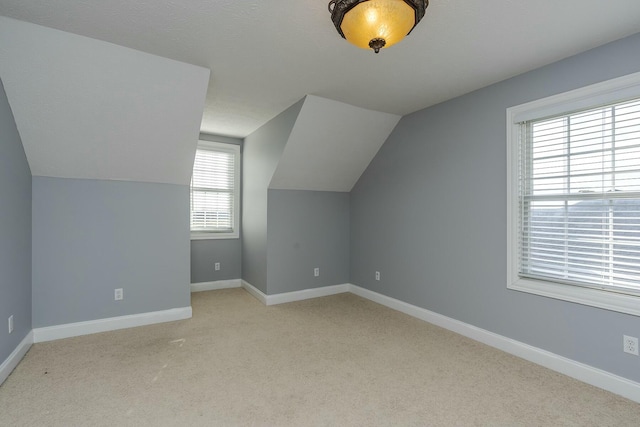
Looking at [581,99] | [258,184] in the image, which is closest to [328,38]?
[581,99]

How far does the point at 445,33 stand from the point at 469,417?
2487mm

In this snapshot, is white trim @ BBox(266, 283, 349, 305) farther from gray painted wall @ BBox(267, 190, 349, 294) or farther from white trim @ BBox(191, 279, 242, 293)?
white trim @ BBox(191, 279, 242, 293)

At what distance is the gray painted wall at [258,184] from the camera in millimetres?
3907

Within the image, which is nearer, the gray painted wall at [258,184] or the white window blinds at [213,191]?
the gray painted wall at [258,184]

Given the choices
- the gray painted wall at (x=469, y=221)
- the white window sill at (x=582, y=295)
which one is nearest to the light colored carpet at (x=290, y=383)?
the gray painted wall at (x=469, y=221)

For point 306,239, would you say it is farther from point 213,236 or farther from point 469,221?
point 469,221

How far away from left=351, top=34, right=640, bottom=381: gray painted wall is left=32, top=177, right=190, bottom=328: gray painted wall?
8.32 ft

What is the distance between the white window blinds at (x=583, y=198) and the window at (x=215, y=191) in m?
3.94

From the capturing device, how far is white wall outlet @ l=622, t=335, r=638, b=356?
2119mm

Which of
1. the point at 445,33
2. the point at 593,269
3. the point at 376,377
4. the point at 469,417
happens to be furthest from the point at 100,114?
the point at 593,269

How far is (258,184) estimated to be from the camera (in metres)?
4.49

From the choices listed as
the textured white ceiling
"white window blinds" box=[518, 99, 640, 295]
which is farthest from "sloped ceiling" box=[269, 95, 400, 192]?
"white window blinds" box=[518, 99, 640, 295]

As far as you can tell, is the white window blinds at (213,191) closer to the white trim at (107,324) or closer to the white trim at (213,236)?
the white trim at (213,236)

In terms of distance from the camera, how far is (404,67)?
2668mm
